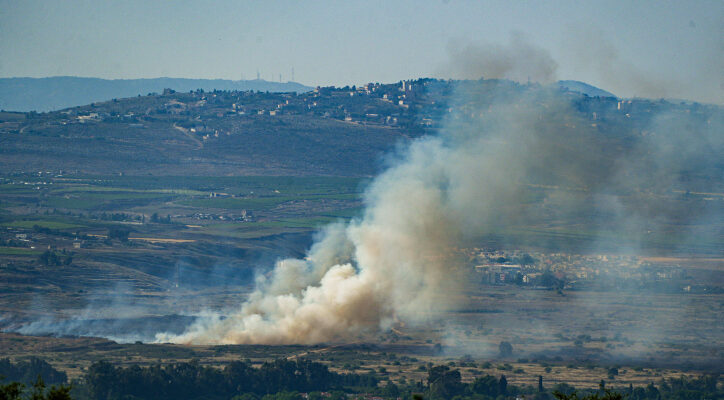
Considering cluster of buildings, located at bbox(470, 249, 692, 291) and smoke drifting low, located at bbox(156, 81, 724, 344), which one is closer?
smoke drifting low, located at bbox(156, 81, 724, 344)

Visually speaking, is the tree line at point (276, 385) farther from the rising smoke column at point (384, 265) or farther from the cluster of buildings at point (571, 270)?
the cluster of buildings at point (571, 270)

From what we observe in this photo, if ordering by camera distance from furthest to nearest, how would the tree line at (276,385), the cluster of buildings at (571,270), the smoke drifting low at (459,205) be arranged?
the cluster of buildings at (571,270) → the smoke drifting low at (459,205) → the tree line at (276,385)

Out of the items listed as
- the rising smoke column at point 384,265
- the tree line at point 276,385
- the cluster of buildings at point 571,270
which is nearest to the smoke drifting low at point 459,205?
the rising smoke column at point 384,265

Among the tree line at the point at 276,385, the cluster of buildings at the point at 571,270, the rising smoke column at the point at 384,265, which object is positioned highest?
the rising smoke column at the point at 384,265

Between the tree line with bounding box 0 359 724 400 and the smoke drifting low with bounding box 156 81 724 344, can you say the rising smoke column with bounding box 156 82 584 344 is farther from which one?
the tree line with bounding box 0 359 724 400

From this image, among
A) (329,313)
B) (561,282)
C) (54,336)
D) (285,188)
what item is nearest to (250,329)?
(329,313)

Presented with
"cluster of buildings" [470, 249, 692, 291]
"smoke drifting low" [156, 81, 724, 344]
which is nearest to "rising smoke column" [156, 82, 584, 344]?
"smoke drifting low" [156, 81, 724, 344]

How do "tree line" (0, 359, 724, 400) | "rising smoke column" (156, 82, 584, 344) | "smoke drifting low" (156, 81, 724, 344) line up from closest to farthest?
"tree line" (0, 359, 724, 400), "rising smoke column" (156, 82, 584, 344), "smoke drifting low" (156, 81, 724, 344)

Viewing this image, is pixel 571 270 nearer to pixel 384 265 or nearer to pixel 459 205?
pixel 459 205
